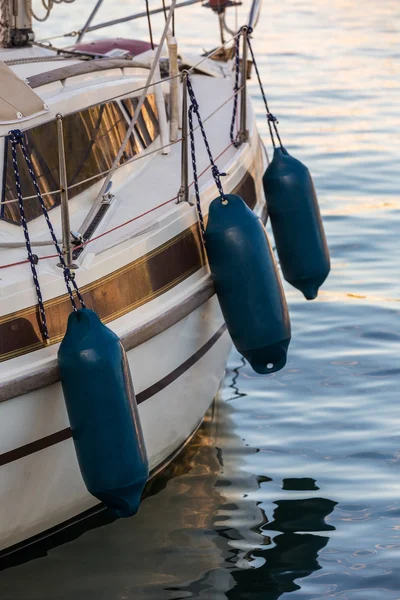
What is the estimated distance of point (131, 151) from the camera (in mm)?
6570

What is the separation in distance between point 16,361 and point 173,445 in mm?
1546

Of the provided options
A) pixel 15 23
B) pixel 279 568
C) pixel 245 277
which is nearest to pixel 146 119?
pixel 15 23

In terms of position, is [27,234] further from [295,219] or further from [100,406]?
[295,219]

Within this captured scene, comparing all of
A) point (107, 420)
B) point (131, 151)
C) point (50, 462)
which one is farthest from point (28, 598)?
point (131, 151)

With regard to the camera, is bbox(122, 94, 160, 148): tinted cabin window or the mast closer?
bbox(122, 94, 160, 148): tinted cabin window

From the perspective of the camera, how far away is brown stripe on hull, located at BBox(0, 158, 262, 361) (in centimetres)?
474

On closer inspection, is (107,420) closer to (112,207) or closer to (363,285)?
(112,207)

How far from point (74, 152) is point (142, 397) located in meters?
1.37

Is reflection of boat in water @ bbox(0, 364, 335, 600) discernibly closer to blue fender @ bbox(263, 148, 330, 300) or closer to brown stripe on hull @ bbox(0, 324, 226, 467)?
brown stripe on hull @ bbox(0, 324, 226, 467)

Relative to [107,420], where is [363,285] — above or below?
below

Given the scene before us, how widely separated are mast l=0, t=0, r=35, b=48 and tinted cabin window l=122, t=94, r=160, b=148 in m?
1.11

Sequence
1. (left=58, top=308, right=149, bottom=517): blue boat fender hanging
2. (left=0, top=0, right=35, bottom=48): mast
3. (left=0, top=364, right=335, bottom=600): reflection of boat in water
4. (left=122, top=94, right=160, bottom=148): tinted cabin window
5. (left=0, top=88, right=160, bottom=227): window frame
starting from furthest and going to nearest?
(left=0, top=0, right=35, bottom=48): mast → (left=122, top=94, right=160, bottom=148): tinted cabin window → (left=0, top=88, right=160, bottom=227): window frame → (left=0, top=364, right=335, bottom=600): reflection of boat in water → (left=58, top=308, right=149, bottom=517): blue boat fender hanging

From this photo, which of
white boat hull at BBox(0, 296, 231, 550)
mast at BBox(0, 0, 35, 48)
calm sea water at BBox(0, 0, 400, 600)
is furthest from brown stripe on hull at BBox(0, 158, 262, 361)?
mast at BBox(0, 0, 35, 48)

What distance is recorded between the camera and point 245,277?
5.60 meters
